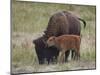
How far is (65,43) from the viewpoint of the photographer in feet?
8.22

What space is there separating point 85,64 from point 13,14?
1107 mm

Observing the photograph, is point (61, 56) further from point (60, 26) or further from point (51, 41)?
point (60, 26)

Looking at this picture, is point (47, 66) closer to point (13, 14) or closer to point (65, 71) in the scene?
point (65, 71)

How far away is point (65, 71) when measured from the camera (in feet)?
8.21

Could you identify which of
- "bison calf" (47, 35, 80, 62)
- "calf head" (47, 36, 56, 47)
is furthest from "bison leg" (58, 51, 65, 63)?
"calf head" (47, 36, 56, 47)

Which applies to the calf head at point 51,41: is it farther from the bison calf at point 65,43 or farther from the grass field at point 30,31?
the grass field at point 30,31

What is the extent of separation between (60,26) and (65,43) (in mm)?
219

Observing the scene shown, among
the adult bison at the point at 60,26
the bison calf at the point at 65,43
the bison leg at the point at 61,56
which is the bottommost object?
the bison leg at the point at 61,56

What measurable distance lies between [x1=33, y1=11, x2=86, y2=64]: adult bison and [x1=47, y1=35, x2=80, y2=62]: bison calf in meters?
0.05

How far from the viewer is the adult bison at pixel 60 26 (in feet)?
7.89

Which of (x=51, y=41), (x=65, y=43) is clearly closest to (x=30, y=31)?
(x=51, y=41)

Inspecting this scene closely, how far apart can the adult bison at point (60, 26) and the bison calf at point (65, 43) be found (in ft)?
0.16

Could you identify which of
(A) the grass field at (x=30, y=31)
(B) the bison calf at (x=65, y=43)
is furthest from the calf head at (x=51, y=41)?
(A) the grass field at (x=30, y=31)

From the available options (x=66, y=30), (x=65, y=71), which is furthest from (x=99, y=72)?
(x=66, y=30)
